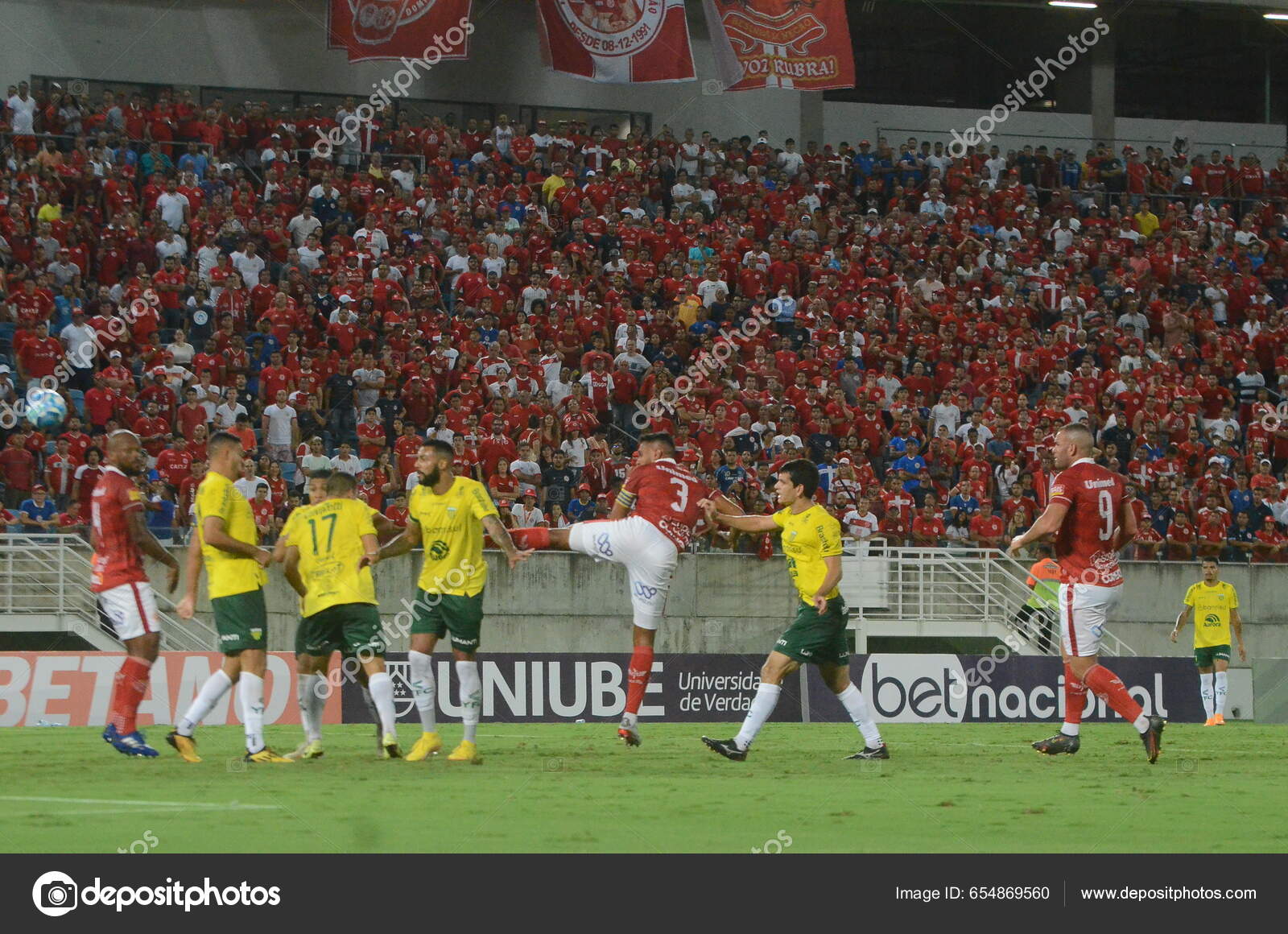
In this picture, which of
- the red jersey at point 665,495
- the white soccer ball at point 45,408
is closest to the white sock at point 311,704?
the red jersey at point 665,495

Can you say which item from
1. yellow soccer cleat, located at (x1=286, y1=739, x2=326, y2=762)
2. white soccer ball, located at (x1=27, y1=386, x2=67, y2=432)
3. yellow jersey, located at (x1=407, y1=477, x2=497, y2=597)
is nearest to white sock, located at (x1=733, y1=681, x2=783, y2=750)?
yellow jersey, located at (x1=407, y1=477, x2=497, y2=597)

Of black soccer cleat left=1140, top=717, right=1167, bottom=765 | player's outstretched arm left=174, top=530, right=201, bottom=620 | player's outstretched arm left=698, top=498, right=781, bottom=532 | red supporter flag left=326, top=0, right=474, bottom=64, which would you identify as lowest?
black soccer cleat left=1140, top=717, right=1167, bottom=765

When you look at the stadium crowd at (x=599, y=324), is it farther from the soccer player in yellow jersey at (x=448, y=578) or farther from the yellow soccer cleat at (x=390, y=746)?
the soccer player in yellow jersey at (x=448, y=578)

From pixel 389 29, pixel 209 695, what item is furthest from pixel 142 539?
pixel 389 29

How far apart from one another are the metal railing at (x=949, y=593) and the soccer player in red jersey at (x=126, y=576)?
14557 mm

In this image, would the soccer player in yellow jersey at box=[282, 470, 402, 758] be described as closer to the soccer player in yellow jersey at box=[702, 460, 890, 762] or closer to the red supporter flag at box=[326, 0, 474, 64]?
the soccer player in yellow jersey at box=[702, 460, 890, 762]

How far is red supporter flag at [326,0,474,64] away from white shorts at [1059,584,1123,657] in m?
21.9

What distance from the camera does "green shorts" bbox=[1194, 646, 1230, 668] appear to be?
76.3ft

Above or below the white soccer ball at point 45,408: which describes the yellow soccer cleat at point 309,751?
below

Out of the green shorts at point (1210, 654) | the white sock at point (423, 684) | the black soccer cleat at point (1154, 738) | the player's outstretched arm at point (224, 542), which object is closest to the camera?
the player's outstretched arm at point (224, 542)

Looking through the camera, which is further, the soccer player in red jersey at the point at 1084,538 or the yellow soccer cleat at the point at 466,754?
the soccer player in red jersey at the point at 1084,538

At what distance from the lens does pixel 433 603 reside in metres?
13.3

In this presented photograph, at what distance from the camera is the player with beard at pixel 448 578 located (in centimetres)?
1323
